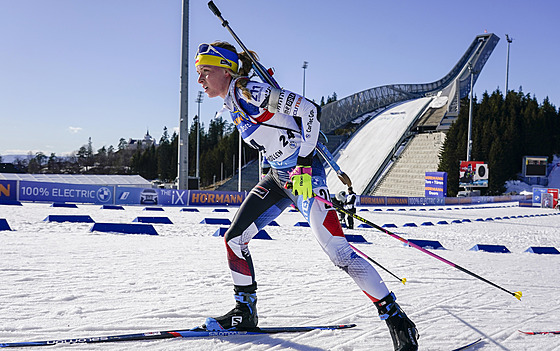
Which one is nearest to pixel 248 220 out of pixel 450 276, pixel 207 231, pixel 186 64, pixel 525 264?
pixel 450 276

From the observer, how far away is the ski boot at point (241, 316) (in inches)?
123

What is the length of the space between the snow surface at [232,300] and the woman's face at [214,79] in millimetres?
1832

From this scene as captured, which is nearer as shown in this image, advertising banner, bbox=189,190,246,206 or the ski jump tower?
advertising banner, bbox=189,190,246,206

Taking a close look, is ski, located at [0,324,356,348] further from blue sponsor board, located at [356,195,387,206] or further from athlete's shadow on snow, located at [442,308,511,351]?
blue sponsor board, located at [356,195,387,206]

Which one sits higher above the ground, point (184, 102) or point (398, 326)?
point (184, 102)

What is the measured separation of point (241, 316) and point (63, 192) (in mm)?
17122

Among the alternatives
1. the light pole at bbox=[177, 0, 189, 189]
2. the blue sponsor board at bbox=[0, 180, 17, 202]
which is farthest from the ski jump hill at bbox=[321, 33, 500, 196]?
the blue sponsor board at bbox=[0, 180, 17, 202]

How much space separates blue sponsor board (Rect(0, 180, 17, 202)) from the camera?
16.5 m

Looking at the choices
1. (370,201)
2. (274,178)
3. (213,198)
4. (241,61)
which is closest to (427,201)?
(370,201)

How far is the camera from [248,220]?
322 centimetres

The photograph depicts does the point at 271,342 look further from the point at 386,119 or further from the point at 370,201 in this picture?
the point at 386,119

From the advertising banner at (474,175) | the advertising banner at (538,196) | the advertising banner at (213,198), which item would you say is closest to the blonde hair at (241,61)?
the advertising banner at (213,198)

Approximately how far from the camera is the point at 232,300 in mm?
3990

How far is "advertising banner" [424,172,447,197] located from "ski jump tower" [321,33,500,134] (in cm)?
2565
